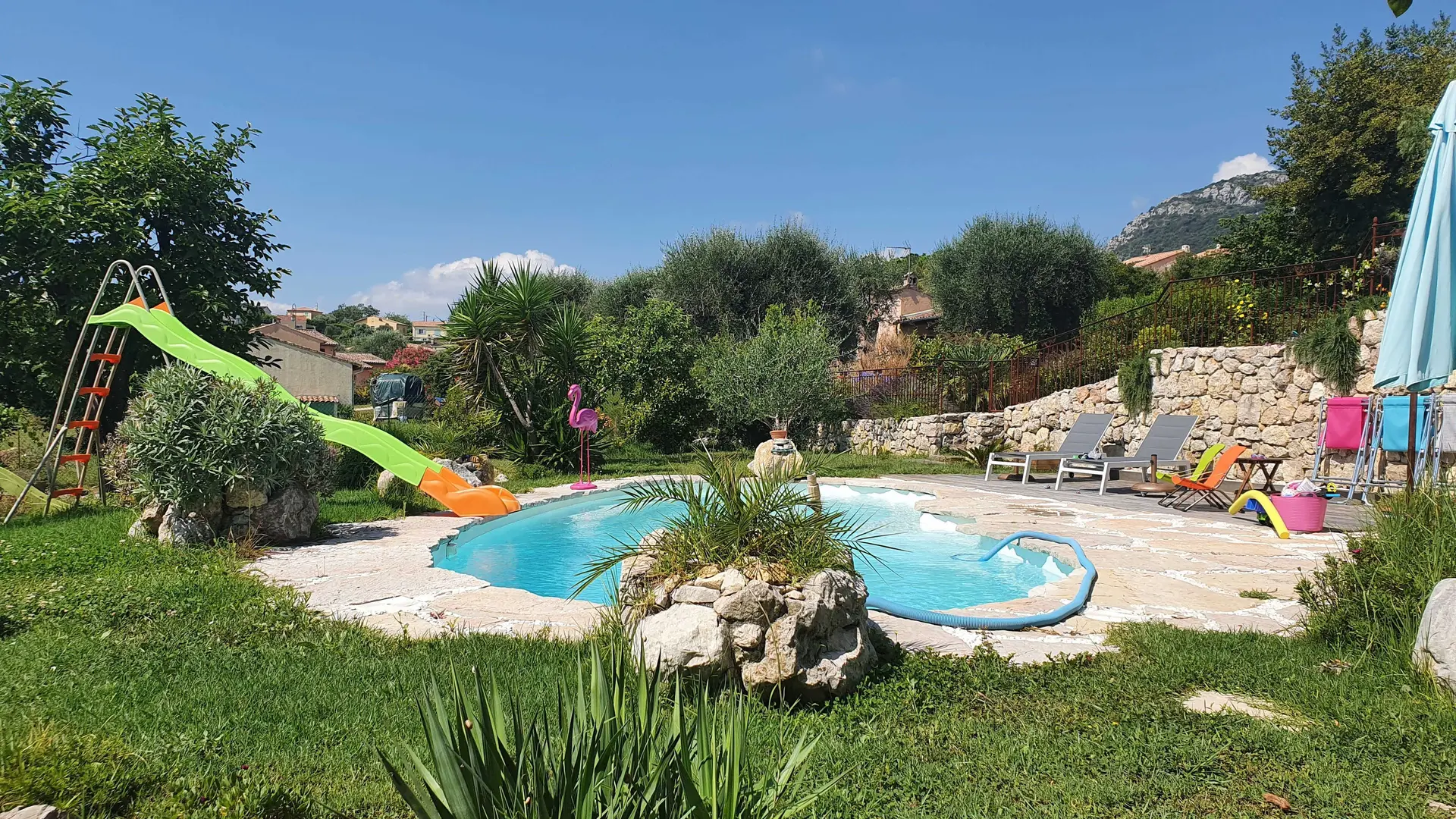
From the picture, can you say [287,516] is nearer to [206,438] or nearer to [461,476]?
[206,438]

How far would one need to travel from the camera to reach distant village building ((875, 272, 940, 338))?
2930 cm

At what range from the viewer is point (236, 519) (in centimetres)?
752

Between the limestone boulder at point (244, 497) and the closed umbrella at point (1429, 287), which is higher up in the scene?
the closed umbrella at point (1429, 287)

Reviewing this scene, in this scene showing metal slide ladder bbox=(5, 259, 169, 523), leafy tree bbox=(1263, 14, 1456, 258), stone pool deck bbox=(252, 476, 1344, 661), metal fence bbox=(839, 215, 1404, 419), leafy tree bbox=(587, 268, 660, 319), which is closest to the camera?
stone pool deck bbox=(252, 476, 1344, 661)

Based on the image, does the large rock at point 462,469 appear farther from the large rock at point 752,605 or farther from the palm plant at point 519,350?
the large rock at point 752,605

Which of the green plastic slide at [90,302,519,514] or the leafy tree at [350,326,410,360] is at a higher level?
the leafy tree at [350,326,410,360]

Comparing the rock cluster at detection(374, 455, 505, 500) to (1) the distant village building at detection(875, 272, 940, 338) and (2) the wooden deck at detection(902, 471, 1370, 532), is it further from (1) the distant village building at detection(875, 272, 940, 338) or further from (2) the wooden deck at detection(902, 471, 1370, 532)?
(1) the distant village building at detection(875, 272, 940, 338)

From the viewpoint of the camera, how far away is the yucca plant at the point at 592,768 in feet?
5.54

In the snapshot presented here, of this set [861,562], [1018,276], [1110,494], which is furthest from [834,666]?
[1018,276]

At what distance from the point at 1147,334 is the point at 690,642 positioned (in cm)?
1413

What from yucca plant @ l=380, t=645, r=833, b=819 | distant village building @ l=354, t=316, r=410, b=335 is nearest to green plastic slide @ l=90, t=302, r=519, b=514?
yucca plant @ l=380, t=645, r=833, b=819

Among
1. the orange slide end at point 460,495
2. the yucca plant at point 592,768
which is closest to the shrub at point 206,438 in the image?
the orange slide end at point 460,495

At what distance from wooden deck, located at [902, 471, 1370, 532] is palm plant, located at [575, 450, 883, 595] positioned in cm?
605

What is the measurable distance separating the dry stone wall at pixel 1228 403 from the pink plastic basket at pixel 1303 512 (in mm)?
3265
